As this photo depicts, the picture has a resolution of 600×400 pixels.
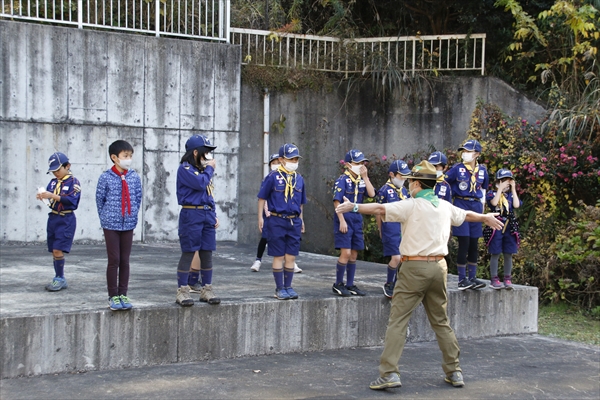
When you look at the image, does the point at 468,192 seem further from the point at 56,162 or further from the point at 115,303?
the point at 56,162

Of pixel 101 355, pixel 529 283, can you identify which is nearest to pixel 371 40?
pixel 529 283

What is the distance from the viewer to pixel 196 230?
723 cm

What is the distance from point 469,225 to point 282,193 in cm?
261

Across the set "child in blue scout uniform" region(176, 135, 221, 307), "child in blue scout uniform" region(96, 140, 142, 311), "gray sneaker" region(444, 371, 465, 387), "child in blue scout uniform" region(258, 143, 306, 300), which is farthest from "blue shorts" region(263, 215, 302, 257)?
"gray sneaker" region(444, 371, 465, 387)

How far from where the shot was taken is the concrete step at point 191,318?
652 cm

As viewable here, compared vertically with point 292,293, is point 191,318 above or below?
below

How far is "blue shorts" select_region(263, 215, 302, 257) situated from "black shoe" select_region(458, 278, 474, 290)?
2420mm

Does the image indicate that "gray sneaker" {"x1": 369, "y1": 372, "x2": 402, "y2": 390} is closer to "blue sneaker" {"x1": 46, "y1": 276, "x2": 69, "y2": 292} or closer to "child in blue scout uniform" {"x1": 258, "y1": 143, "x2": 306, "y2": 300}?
"child in blue scout uniform" {"x1": 258, "y1": 143, "x2": 306, "y2": 300}

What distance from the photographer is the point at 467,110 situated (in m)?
14.6

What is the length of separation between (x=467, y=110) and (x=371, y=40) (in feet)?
8.72

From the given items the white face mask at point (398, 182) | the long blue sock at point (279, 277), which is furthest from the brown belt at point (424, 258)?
the white face mask at point (398, 182)

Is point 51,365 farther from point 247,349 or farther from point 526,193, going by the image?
point 526,193

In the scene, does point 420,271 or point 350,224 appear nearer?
point 420,271

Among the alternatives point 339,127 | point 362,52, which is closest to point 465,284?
point 339,127
